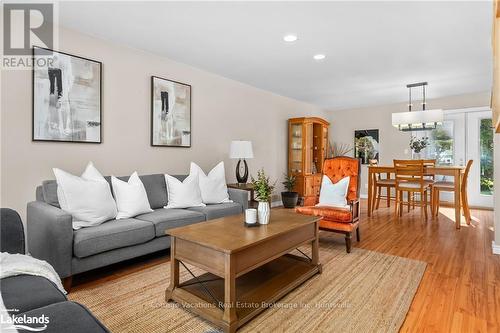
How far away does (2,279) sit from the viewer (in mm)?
1265

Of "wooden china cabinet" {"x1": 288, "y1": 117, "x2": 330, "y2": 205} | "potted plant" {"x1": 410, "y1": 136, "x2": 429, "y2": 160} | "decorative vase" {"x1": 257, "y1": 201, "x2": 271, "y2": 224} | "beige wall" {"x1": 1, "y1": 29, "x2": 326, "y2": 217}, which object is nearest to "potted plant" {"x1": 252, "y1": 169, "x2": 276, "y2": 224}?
"decorative vase" {"x1": 257, "y1": 201, "x2": 271, "y2": 224}

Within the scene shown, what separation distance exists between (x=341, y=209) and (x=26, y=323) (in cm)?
291

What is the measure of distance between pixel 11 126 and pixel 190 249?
2.09 m

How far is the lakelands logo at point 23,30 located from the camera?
101 inches

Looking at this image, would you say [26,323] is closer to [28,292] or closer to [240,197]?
[28,292]

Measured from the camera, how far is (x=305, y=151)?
19.8 feet

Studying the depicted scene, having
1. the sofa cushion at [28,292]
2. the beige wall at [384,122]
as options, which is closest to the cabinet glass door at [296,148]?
the beige wall at [384,122]

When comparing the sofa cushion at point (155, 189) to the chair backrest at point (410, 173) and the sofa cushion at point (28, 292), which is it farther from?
the chair backrest at point (410, 173)

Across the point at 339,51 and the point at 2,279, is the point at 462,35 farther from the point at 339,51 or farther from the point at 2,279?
the point at 2,279

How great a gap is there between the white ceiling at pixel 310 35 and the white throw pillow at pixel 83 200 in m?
1.59

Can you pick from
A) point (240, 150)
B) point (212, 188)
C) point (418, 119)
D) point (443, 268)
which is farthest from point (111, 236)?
point (418, 119)

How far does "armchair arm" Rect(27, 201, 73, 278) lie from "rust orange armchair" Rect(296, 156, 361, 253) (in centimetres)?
240

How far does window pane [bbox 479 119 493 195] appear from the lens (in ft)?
18.5

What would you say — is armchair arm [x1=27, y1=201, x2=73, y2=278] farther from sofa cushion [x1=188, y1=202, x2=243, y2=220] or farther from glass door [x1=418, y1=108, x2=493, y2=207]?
glass door [x1=418, y1=108, x2=493, y2=207]
